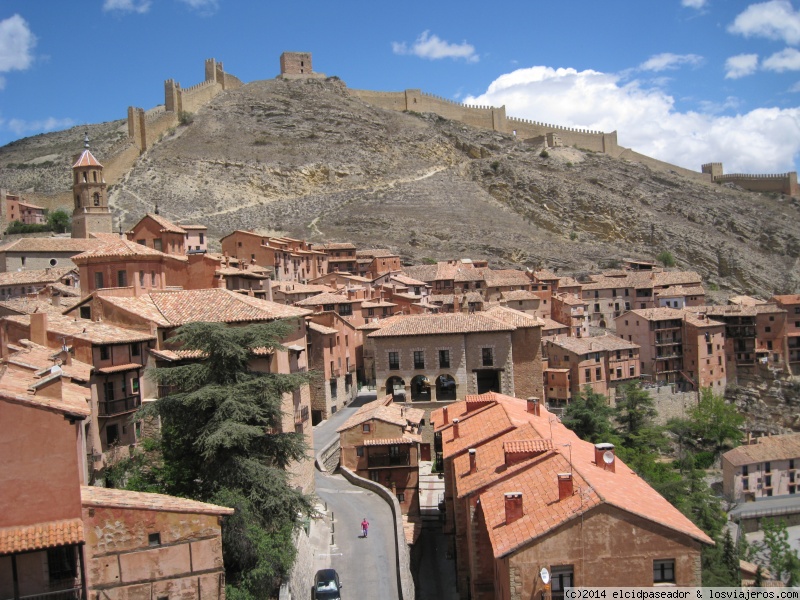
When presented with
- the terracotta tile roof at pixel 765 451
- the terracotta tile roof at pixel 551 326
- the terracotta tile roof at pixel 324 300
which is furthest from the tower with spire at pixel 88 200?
the terracotta tile roof at pixel 765 451

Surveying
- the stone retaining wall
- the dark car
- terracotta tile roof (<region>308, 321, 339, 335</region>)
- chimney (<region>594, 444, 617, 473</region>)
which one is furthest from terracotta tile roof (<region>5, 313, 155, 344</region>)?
terracotta tile roof (<region>308, 321, 339, 335</region>)

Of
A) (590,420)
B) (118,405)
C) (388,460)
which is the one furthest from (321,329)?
(118,405)

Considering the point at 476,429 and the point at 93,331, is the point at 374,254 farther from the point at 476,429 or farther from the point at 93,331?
the point at 93,331

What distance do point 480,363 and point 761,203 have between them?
4172 inches

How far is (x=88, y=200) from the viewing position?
6103cm

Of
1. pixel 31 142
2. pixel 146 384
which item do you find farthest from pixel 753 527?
pixel 31 142

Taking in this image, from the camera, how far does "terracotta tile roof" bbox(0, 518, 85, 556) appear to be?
13.0 metres

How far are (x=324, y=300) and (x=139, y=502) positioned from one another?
37408mm

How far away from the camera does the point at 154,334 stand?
23.2 meters

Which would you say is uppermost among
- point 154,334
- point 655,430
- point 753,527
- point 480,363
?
point 154,334

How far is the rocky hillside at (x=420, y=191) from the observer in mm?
93500

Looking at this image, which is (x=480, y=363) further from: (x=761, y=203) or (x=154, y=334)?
(x=761, y=203)

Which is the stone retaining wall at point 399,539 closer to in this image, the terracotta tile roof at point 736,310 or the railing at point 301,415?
the railing at point 301,415

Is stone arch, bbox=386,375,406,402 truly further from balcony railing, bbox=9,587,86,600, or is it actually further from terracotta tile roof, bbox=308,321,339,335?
balcony railing, bbox=9,587,86,600
